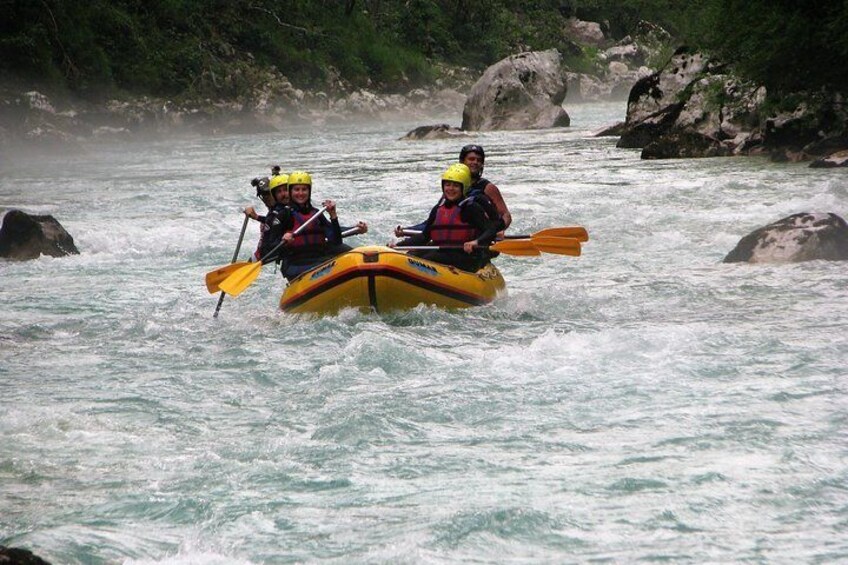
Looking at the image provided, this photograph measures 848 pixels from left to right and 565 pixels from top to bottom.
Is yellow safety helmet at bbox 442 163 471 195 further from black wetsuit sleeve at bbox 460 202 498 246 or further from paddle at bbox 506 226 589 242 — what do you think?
paddle at bbox 506 226 589 242

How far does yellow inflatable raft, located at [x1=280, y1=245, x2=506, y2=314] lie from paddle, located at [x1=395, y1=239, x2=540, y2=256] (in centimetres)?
34

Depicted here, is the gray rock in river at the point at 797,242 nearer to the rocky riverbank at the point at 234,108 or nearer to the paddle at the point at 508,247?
the paddle at the point at 508,247

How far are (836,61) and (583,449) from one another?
14.1 m

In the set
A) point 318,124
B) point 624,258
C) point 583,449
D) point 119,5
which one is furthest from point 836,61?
point 119,5

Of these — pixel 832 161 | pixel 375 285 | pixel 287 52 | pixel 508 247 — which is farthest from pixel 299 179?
pixel 287 52

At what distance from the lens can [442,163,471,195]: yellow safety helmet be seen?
8953 mm

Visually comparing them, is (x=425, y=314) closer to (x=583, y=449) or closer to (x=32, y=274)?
(x=583, y=449)

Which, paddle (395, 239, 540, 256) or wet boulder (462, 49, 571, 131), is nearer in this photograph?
paddle (395, 239, 540, 256)

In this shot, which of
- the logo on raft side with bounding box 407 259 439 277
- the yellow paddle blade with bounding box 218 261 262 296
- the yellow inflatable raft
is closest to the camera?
the yellow inflatable raft

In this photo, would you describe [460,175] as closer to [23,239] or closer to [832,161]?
[23,239]

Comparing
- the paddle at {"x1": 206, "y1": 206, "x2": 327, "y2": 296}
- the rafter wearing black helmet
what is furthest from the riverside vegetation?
the paddle at {"x1": 206, "y1": 206, "x2": 327, "y2": 296}

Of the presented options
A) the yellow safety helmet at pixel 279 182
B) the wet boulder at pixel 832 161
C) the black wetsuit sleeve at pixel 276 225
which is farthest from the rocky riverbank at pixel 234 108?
the black wetsuit sleeve at pixel 276 225

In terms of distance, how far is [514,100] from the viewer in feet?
97.3

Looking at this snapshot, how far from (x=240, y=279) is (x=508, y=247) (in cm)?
210
